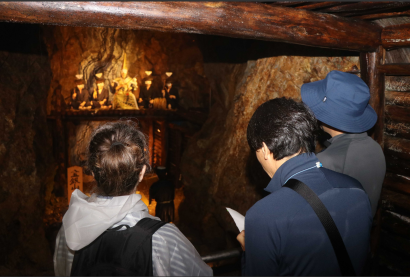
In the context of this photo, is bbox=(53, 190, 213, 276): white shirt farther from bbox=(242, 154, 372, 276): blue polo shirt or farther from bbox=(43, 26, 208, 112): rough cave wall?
bbox=(43, 26, 208, 112): rough cave wall

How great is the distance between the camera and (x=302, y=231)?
4.52 feet

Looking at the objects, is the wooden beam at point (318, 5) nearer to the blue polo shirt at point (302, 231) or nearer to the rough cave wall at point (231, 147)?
the rough cave wall at point (231, 147)

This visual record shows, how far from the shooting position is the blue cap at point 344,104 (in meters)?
2.26

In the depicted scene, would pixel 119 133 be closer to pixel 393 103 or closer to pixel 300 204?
pixel 300 204

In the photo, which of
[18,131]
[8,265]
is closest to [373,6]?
[18,131]

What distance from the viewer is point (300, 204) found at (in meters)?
1.41

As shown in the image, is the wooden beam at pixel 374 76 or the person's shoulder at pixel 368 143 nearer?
the person's shoulder at pixel 368 143

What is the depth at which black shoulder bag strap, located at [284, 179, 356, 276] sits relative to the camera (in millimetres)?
1391

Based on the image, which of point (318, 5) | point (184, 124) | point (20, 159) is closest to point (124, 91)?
point (184, 124)

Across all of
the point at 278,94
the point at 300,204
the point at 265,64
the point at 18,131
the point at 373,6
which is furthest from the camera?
the point at 18,131

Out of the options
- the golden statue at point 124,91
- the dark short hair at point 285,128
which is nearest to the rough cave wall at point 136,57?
the golden statue at point 124,91

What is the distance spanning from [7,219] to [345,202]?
7.90 m

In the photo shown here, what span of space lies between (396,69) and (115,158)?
3313mm

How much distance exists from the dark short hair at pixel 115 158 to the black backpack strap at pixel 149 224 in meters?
0.20
